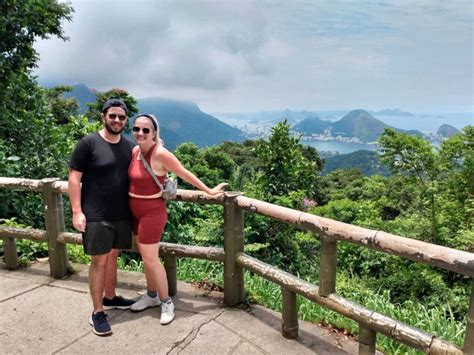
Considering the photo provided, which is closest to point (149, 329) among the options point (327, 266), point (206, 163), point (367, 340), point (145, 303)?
point (145, 303)

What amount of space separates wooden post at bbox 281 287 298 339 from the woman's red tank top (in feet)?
3.73

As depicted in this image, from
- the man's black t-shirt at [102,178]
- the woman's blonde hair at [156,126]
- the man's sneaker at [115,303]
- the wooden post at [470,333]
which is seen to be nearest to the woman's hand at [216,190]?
the woman's blonde hair at [156,126]

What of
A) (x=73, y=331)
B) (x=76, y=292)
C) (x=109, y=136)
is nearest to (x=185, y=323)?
(x=73, y=331)

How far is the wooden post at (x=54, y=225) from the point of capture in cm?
359

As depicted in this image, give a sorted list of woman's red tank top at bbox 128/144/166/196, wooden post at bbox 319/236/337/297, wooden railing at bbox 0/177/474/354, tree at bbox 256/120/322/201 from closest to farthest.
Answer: wooden railing at bbox 0/177/474/354 < wooden post at bbox 319/236/337/297 < woman's red tank top at bbox 128/144/166/196 < tree at bbox 256/120/322/201

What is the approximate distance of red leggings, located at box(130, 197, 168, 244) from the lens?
111 inches

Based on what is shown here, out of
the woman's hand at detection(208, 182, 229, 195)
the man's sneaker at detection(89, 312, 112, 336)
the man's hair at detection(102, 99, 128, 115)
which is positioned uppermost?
the man's hair at detection(102, 99, 128, 115)

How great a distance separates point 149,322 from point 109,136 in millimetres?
1362

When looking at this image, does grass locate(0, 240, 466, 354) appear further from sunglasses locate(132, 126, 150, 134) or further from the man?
sunglasses locate(132, 126, 150, 134)

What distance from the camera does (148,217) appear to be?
2.84 meters

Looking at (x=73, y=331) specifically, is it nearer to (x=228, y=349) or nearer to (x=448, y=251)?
(x=228, y=349)

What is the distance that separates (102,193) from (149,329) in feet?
3.31

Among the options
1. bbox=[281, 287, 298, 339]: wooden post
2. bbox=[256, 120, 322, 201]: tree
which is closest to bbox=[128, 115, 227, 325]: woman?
bbox=[281, 287, 298, 339]: wooden post

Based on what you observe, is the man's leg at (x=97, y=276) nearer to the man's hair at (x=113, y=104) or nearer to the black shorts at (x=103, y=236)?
the black shorts at (x=103, y=236)
